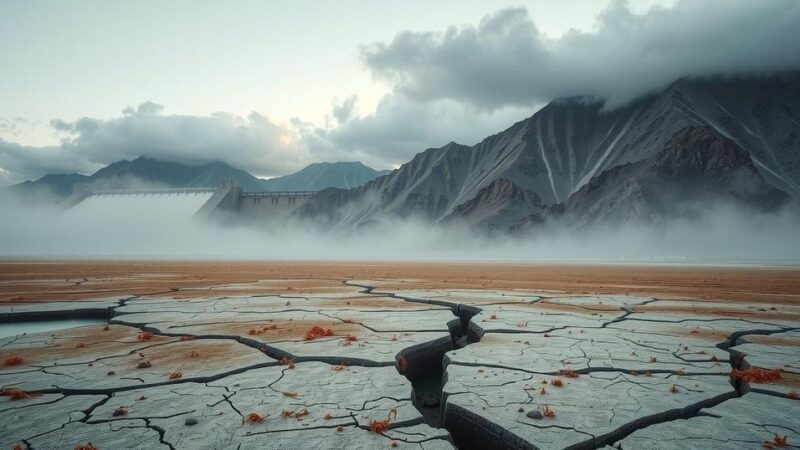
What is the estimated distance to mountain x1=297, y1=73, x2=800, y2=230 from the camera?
10562cm

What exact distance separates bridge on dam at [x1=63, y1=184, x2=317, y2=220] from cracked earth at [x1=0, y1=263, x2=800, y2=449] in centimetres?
9664

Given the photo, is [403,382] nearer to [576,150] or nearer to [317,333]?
[317,333]

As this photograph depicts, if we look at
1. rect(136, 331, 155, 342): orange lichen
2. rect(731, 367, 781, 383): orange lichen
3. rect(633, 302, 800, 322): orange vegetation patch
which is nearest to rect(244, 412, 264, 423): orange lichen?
rect(136, 331, 155, 342): orange lichen

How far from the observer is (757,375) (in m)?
3.42

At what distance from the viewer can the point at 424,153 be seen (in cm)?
15462

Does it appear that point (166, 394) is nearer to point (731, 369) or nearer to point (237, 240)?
point (731, 369)

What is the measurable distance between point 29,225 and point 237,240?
4445cm

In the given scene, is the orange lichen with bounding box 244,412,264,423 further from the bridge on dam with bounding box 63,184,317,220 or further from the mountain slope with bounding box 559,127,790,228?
the bridge on dam with bounding box 63,184,317,220

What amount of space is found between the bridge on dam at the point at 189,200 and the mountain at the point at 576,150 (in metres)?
19.4

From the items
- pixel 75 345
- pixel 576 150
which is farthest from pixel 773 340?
pixel 576 150

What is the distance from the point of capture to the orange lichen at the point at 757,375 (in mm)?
3373

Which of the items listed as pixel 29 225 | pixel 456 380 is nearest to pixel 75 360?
pixel 456 380

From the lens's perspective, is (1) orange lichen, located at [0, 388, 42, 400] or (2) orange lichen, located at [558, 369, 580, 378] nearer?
(1) orange lichen, located at [0, 388, 42, 400]

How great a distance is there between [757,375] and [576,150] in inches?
5747
